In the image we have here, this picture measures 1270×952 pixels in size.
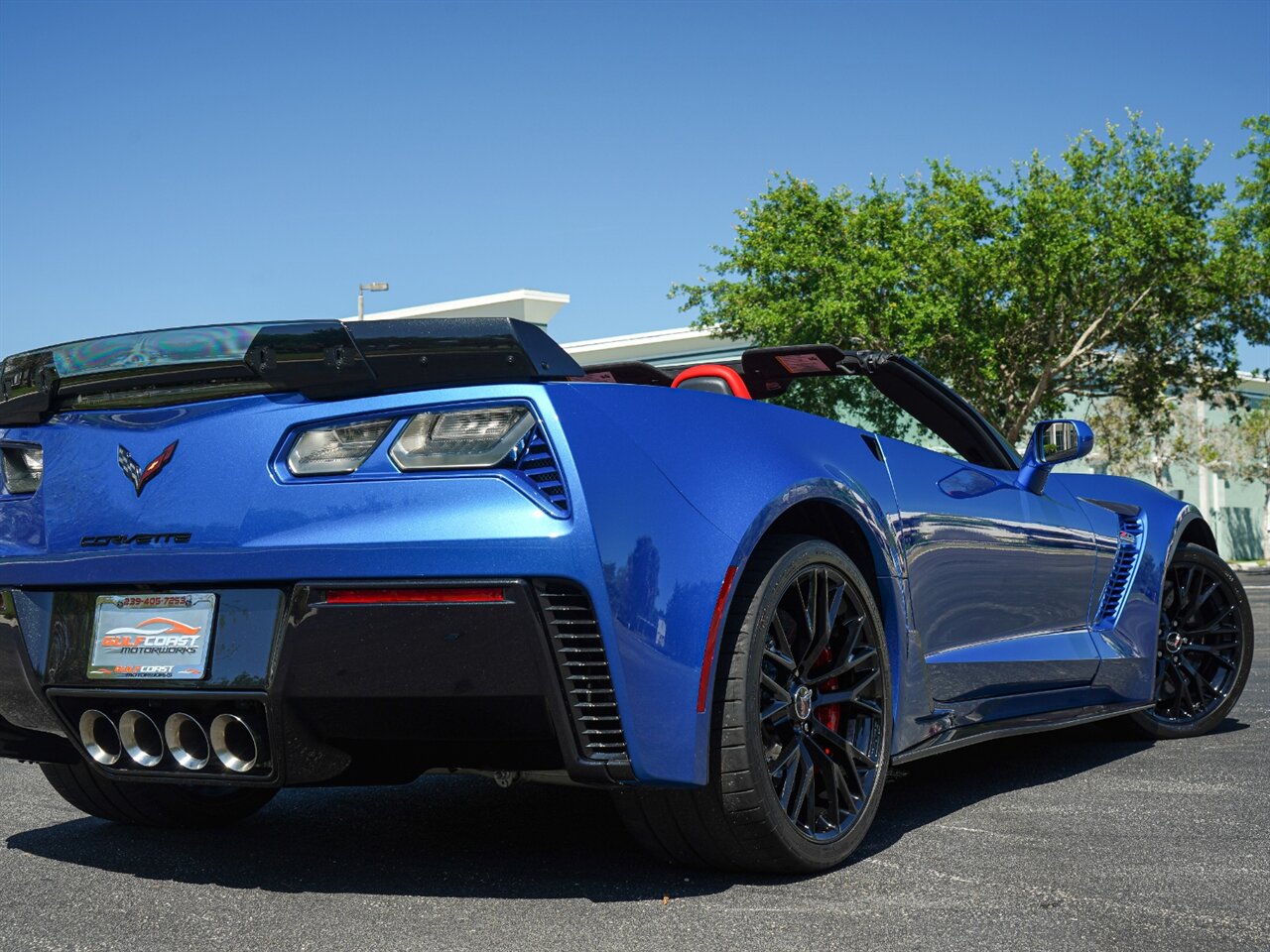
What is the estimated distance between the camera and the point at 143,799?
3928mm

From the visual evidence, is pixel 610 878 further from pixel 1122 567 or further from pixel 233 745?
pixel 1122 567

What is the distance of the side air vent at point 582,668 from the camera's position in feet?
9.07

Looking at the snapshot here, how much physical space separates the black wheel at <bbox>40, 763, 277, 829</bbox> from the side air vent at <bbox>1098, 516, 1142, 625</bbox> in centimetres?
302

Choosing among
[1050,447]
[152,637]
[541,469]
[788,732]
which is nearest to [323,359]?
[541,469]

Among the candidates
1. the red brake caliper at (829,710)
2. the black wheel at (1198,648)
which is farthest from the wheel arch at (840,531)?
the black wheel at (1198,648)

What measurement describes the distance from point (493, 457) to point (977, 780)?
2.60 metres

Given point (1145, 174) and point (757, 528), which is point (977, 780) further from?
point (1145, 174)

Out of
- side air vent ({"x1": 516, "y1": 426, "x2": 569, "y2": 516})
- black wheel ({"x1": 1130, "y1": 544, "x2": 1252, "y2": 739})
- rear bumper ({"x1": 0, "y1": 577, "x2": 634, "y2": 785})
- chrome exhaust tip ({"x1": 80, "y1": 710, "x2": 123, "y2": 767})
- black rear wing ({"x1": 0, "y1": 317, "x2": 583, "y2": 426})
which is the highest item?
black rear wing ({"x1": 0, "y1": 317, "x2": 583, "y2": 426})

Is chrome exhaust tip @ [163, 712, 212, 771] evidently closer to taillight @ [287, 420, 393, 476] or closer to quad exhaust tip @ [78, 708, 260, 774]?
quad exhaust tip @ [78, 708, 260, 774]

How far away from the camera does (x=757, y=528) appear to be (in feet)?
10.2

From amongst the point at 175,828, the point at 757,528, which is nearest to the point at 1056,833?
the point at 757,528

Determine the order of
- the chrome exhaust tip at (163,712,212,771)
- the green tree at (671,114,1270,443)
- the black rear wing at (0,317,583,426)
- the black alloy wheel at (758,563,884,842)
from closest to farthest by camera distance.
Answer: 1. the black rear wing at (0,317,583,426)
2. the chrome exhaust tip at (163,712,212,771)
3. the black alloy wheel at (758,563,884,842)
4. the green tree at (671,114,1270,443)

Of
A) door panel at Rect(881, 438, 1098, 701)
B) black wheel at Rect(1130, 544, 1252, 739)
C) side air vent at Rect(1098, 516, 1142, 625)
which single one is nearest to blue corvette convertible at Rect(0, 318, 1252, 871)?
door panel at Rect(881, 438, 1098, 701)

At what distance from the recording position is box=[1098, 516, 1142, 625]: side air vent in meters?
5.11
